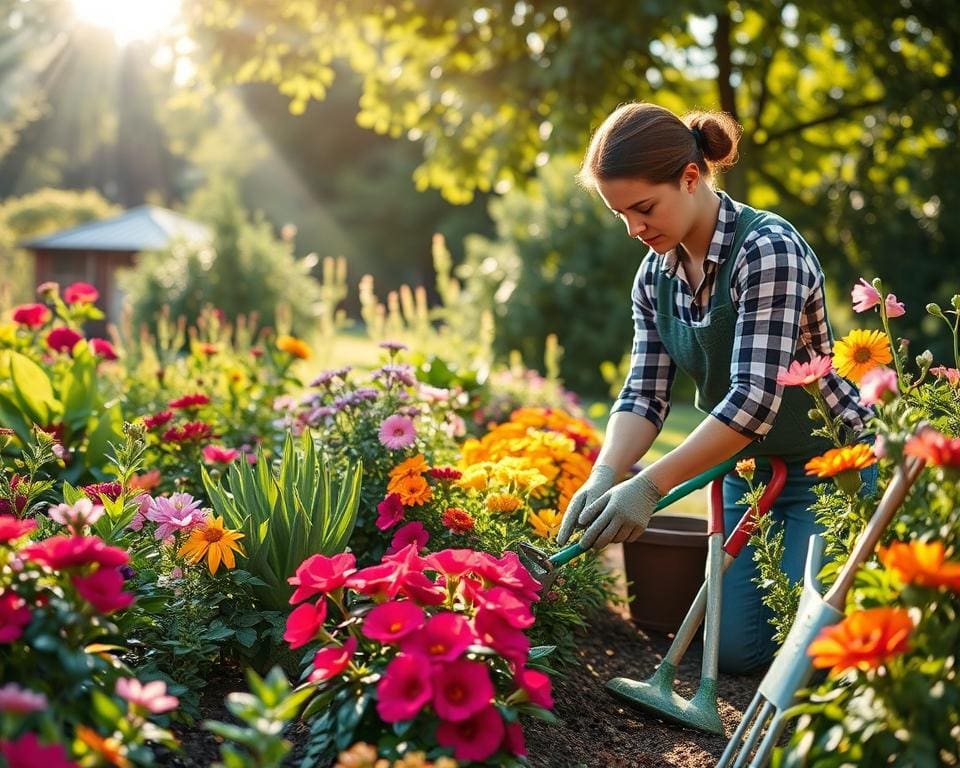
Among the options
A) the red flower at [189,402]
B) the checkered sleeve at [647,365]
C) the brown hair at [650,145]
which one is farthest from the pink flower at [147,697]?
the red flower at [189,402]

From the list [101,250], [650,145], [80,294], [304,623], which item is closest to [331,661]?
[304,623]

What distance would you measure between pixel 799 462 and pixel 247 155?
27.9m

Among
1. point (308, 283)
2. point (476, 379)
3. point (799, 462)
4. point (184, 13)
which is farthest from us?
point (308, 283)

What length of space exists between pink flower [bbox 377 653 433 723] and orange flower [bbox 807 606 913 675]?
0.54 metres

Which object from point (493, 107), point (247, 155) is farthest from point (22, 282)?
point (493, 107)

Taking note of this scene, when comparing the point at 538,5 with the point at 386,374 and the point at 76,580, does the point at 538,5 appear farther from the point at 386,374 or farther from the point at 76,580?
the point at 76,580

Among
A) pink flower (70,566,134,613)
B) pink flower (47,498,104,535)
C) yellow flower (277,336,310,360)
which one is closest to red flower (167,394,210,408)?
yellow flower (277,336,310,360)

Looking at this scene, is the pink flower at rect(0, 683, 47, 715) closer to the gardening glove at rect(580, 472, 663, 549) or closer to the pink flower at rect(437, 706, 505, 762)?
the pink flower at rect(437, 706, 505, 762)

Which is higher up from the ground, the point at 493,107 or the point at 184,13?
the point at 184,13

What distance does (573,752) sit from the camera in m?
2.06

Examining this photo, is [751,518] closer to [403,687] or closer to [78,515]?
[403,687]

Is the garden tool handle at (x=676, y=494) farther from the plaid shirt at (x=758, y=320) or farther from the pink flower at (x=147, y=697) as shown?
the pink flower at (x=147, y=697)

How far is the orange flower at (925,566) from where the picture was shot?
3.95ft

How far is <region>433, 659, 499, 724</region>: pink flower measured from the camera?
4.74 ft
